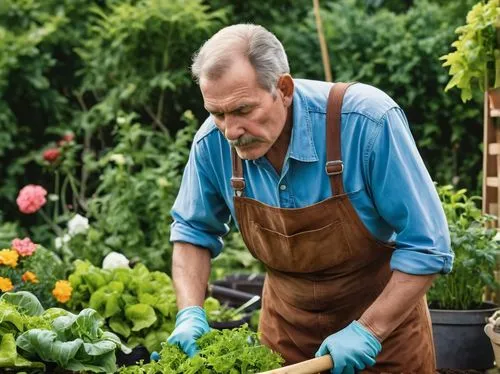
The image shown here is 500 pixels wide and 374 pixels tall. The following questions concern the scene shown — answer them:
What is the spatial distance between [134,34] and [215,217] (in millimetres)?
3463

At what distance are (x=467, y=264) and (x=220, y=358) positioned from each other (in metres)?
1.68

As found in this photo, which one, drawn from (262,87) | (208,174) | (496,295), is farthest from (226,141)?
(496,295)

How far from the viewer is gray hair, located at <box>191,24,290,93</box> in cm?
254

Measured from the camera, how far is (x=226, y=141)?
2926 mm

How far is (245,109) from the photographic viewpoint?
101 inches

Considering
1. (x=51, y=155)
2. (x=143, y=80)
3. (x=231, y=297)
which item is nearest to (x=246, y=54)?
(x=231, y=297)

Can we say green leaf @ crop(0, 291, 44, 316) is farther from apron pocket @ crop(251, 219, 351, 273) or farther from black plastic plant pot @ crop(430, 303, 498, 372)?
black plastic plant pot @ crop(430, 303, 498, 372)

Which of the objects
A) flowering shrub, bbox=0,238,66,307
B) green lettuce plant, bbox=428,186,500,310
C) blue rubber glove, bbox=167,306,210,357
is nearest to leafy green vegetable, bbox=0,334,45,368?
blue rubber glove, bbox=167,306,210,357

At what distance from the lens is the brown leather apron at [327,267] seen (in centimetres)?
280

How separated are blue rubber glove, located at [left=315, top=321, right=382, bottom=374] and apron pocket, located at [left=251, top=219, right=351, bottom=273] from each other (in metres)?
0.28

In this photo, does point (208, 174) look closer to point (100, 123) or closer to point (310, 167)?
point (310, 167)

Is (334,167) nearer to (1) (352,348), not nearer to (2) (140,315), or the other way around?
(1) (352,348)

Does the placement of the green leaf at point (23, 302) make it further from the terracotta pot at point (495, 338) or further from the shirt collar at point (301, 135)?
the terracotta pot at point (495, 338)

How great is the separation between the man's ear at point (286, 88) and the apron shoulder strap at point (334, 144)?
0.42ft
